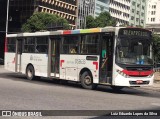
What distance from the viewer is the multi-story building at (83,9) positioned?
10106 cm

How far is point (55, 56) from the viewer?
22094mm

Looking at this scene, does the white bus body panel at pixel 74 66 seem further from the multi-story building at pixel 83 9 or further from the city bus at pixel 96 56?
the multi-story building at pixel 83 9

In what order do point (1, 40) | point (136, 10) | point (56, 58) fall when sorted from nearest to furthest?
point (56, 58), point (1, 40), point (136, 10)

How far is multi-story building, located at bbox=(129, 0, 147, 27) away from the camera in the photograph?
148500 mm

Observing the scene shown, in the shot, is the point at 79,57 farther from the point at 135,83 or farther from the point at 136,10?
the point at 136,10

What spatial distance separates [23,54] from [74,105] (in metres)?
13.1

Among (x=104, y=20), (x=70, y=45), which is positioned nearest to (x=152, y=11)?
(x=104, y=20)

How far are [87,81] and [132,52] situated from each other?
2.93 metres

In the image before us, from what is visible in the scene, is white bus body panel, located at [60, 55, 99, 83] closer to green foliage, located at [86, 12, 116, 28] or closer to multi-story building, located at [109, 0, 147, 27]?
green foliage, located at [86, 12, 116, 28]

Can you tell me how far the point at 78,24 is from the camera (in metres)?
100

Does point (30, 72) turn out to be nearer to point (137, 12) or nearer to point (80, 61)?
point (80, 61)

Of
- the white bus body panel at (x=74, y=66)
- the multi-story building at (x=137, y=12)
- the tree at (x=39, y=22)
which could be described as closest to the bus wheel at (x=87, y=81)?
the white bus body panel at (x=74, y=66)

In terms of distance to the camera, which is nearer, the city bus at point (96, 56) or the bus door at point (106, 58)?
the city bus at point (96, 56)

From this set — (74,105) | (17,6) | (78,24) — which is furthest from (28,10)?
(74,105)
